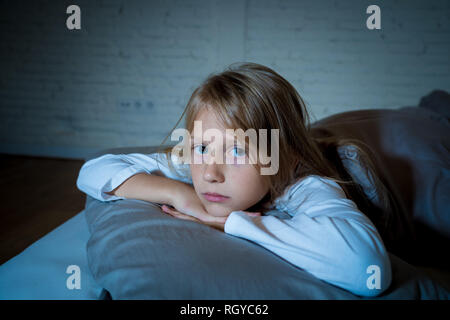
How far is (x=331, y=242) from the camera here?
0.53 m

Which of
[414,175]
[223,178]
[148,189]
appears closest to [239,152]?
[223,178]

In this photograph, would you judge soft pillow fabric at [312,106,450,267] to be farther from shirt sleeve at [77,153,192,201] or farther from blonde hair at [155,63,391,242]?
shirt sleeve at [77,153,192,201]

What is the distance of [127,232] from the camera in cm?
61

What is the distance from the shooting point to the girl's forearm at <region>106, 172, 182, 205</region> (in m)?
0.78

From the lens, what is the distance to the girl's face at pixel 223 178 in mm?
697

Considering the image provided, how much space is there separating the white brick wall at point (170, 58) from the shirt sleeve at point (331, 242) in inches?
89.2

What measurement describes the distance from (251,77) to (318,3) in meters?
2.22

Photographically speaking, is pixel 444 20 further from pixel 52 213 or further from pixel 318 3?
pixel 52 213

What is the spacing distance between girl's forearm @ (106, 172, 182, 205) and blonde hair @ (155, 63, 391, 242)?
155 millimetres

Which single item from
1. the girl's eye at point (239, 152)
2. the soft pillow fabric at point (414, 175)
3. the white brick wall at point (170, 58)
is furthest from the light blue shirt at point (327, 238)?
the white brick wall at point (170, 58)

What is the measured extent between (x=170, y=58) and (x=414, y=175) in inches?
90.6

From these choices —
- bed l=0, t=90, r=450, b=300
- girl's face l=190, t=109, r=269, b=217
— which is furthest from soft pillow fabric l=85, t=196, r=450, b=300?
girl's face l=190, t=109, r=269, b=217

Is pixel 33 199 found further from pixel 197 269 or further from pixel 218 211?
pixel 197 269
